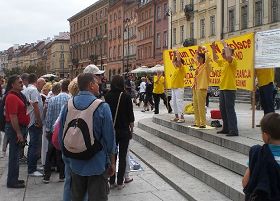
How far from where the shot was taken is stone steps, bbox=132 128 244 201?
5996 millimetres

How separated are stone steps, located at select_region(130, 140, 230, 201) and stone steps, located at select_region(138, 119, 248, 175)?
494 mm

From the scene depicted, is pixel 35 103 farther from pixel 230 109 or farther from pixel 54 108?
pixel 230 109

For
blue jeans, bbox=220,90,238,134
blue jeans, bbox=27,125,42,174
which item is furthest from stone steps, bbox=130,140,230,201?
blue jeans, bbox=27,125,42,174

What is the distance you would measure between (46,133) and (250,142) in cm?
345

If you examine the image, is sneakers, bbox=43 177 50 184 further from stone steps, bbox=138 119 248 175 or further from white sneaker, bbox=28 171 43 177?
stone steps, bbox=138 119 248 175

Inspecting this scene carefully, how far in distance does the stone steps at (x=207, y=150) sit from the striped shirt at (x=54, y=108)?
2607mm

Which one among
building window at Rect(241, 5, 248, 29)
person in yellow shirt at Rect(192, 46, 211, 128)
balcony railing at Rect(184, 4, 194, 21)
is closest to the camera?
person in yellow shirt at Rect(192, 46, 211, 128)

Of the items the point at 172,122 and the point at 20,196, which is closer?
the point at 20,196

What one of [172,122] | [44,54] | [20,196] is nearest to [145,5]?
[172,122]

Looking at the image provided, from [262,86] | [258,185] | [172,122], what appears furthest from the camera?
[172,122]

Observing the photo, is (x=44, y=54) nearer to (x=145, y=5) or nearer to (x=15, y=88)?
(x=145, y=5)

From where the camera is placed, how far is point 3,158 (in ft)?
33.7

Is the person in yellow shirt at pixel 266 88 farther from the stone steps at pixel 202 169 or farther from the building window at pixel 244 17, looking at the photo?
the building window at pixel 244 17

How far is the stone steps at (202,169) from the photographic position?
600 cm
